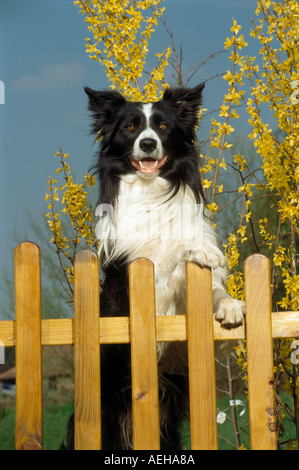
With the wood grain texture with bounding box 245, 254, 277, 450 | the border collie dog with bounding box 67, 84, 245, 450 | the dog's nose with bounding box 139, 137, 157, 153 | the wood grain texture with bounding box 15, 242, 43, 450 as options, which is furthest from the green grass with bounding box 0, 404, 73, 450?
the wood grain texture with bounding box 245, 254, 277, 450

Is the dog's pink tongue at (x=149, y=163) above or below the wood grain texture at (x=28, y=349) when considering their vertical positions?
above

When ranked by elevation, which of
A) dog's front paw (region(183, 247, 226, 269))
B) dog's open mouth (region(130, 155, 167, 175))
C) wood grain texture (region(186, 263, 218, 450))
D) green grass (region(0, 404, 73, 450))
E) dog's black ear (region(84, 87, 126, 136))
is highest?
dog's black ear (region(84, 87, 126, 136))

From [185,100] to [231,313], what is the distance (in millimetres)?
1485

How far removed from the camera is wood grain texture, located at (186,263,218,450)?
1726 mm

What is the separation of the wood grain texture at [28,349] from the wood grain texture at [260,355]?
0.82 m

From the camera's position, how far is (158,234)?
2385 mm

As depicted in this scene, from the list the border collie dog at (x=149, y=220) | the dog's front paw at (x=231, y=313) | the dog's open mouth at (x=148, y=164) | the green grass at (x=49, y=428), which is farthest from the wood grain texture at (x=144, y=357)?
the green grass at (x=49, y=428)

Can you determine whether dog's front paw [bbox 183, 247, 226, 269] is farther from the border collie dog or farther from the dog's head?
the dog's head

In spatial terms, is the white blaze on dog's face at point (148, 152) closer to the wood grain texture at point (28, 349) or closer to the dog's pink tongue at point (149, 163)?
the dog's pink tongue at point (149, 163)

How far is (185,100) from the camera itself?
2.73 meters

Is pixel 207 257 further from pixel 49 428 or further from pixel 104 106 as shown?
pixel 49 428

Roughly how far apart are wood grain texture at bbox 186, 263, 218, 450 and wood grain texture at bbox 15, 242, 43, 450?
587 mm

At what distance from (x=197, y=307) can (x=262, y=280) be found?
0.90 feet

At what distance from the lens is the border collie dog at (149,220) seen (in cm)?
228
